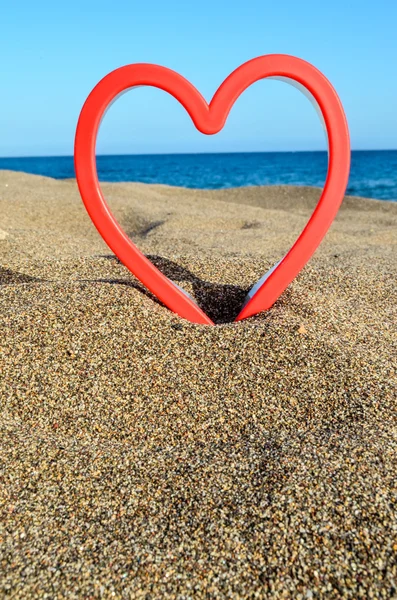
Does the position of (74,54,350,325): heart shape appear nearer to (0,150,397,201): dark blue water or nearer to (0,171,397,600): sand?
(0,171,397,600): sand

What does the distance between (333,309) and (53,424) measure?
2.17m

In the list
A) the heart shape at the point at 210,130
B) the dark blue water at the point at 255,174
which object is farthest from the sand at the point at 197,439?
the dark blue water at the point at 255,174

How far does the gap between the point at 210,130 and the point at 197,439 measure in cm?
175

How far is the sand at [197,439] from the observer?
195cm

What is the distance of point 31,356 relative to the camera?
319cm

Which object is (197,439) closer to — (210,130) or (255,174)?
(210,130)

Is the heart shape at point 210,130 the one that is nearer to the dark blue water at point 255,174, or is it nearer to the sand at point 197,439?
the sand at point 197,439

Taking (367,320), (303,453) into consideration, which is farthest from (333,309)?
(303,453)

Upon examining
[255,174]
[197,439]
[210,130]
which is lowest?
[255,174]

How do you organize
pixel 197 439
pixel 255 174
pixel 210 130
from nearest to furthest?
A: 1. pixel 197 439
2. pixel 210 130
3. pixel 255 174

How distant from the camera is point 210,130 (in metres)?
3.30

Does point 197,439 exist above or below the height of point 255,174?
above

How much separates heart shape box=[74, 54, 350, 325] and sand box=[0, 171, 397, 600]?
187mm

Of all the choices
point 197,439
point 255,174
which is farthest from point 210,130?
point 255,174
